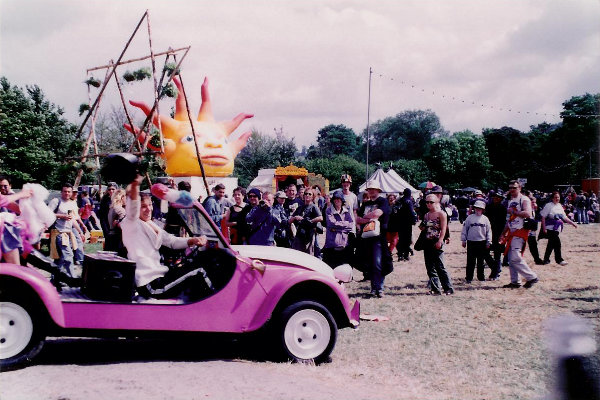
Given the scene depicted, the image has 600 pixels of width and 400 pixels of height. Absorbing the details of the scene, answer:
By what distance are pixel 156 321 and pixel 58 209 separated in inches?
225

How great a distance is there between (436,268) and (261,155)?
46.0m

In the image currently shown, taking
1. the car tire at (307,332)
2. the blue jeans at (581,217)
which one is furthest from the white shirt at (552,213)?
the blue jeans at (581,217)

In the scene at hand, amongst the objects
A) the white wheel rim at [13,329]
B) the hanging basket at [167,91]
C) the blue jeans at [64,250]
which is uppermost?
the hanging basket at [167,91]

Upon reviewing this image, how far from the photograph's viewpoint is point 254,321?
530 cm

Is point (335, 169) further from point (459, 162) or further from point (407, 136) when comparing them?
point (407, 136)

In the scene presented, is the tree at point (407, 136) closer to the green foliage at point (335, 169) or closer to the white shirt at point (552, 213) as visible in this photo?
the green foliage at point (335, 169)

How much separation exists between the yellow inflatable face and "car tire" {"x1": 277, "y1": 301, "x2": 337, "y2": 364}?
521 inches

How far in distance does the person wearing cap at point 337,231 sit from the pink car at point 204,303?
3.19 m

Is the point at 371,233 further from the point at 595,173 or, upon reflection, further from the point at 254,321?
the point at 595,173

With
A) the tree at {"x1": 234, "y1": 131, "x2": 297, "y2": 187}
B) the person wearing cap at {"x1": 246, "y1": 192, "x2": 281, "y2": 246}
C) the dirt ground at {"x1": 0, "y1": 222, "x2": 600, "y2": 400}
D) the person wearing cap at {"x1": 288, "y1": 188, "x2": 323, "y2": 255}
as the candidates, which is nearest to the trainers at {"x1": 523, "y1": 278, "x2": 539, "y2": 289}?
the dirt ground at {"x1": 0, "y1": 222, "x2": 600, "y2": 400}

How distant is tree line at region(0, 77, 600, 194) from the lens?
3597cm

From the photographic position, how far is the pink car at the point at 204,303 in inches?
184

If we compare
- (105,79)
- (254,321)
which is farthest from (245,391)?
(105,79)

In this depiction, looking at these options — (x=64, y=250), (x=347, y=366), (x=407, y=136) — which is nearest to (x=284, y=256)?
(x=347, y=366)
